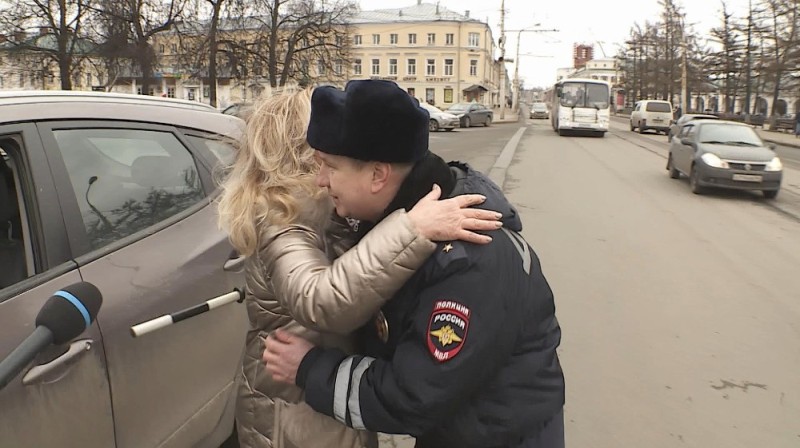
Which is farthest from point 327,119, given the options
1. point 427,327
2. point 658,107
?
point 658,107

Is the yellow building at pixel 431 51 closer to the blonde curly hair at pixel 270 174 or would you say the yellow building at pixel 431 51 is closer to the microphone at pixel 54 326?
the blonde curly hair at pixel 270 174

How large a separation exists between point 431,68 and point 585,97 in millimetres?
53093

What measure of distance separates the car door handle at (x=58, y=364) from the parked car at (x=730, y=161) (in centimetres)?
1168

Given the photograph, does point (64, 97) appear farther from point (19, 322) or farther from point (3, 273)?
point (19, 322)

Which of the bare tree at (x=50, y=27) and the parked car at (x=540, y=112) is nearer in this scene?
the bare tree at (x=50, y=27)

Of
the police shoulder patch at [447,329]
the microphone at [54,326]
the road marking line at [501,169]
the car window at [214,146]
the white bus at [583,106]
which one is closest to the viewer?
the microphone at [54,326]

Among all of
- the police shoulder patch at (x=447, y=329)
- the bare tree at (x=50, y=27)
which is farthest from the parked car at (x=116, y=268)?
the bare tree at (x=50, y=27)

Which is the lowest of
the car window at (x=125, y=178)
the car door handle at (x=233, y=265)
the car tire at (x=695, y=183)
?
the car tire at (x=695, y=183)

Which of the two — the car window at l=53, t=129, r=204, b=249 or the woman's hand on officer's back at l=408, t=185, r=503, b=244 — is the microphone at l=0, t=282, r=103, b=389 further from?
the car window at l=53, t=129, r=204, b=249

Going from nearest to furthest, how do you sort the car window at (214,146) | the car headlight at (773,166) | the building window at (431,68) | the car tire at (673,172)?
the car window at (214,146) < the car headlight at (773,166) < the car tire at (673,172) < the building window at (431,68)

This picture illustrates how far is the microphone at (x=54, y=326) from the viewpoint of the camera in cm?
114

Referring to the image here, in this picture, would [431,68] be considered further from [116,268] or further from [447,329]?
[447,329]

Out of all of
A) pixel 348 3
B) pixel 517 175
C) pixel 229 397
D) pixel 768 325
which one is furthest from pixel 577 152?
pixel 348 3

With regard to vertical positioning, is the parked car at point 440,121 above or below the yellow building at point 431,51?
below
